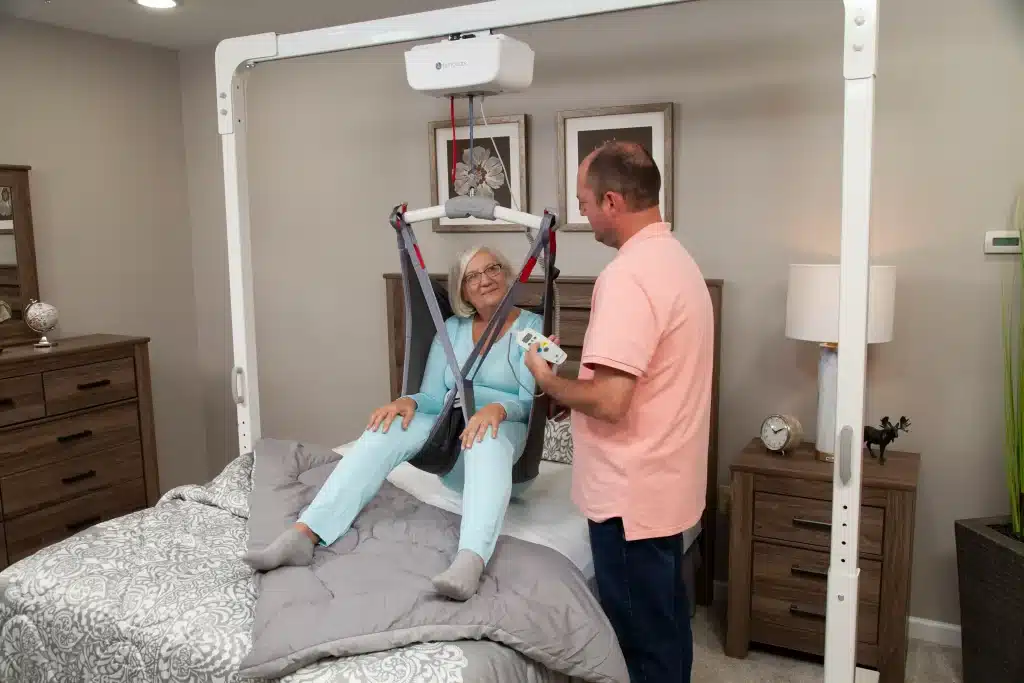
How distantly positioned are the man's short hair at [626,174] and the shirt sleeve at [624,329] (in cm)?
20

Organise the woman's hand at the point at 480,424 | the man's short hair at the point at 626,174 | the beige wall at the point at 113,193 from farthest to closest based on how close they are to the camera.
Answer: the beige wall at the point at 113,193, the woman's hand at the point at 480,424, the man's short hair at the point at 626,174

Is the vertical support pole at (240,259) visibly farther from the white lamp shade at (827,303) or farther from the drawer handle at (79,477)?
the white lamp shade at (827,303)

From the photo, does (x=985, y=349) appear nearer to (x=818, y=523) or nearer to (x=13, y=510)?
(x=818, y=523)

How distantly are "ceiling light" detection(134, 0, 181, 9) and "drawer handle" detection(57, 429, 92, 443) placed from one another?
1699mm

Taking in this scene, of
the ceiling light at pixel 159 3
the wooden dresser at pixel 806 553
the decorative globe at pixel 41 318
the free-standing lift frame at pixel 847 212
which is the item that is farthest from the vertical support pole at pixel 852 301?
the decorative globe at pixel 41 318

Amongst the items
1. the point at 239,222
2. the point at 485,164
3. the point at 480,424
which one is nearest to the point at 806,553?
the point at 480,424

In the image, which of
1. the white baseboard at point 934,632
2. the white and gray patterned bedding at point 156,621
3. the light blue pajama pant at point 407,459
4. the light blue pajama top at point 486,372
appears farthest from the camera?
the white baseboard at point 934,632

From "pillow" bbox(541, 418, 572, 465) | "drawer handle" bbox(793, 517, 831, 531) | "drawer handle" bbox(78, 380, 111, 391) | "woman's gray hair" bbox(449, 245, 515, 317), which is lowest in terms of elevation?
"drawer handle" bbox(793, 517, 831, 531)

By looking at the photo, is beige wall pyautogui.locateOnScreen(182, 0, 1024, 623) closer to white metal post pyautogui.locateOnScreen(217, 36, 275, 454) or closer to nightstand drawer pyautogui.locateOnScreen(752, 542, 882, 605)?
nightstand drawer pyautogui.locateOnScreen(752, 542, 882, 605)

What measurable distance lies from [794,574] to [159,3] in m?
3.04

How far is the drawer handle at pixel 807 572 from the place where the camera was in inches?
98.8

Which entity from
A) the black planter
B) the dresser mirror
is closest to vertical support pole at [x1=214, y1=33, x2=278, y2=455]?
the dresser mirror

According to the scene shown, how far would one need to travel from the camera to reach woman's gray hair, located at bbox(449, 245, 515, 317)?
235cm

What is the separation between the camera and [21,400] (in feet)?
10.2
